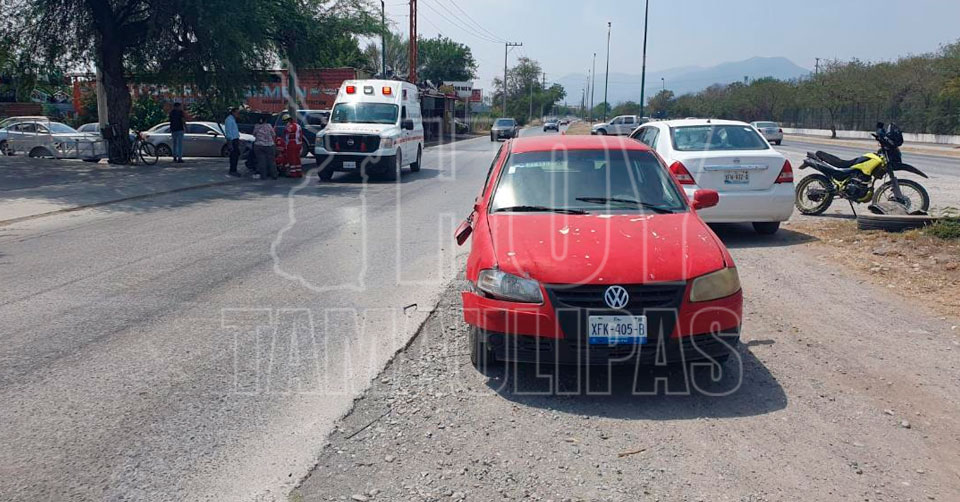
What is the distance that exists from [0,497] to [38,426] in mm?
816

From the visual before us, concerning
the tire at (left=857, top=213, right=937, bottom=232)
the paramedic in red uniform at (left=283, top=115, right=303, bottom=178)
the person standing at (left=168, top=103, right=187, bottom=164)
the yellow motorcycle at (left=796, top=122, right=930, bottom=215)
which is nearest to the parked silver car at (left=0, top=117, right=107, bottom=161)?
the person standing at (left=168, top=103, right=187, bottom=164)

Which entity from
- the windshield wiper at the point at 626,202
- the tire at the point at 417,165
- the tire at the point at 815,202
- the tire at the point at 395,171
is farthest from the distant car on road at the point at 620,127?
the windshield wiper at the point at 626,202

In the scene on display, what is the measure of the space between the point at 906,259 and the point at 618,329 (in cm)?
593

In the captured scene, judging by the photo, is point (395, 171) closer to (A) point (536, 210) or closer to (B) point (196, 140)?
(B) point (196, 140)

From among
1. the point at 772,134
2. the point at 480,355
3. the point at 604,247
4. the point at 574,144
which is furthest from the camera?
the point at 772,134

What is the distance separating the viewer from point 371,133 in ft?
66.3

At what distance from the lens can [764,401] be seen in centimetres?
485

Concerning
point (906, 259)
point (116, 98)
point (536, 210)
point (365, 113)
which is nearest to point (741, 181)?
point (906, 259)

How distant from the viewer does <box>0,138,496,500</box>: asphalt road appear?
13.0ft

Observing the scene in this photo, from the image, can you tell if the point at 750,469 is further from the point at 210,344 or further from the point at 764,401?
the point at 210,344

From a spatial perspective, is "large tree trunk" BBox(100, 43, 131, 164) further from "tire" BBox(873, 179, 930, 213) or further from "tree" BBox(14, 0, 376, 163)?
"tire" BBox(873, 179, 930, 213)

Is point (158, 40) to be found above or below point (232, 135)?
above

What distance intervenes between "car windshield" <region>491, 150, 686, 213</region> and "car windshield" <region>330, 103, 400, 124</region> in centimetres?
1540

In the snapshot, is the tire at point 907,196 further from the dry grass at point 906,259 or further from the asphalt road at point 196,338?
the asphalt road at point 196,338
